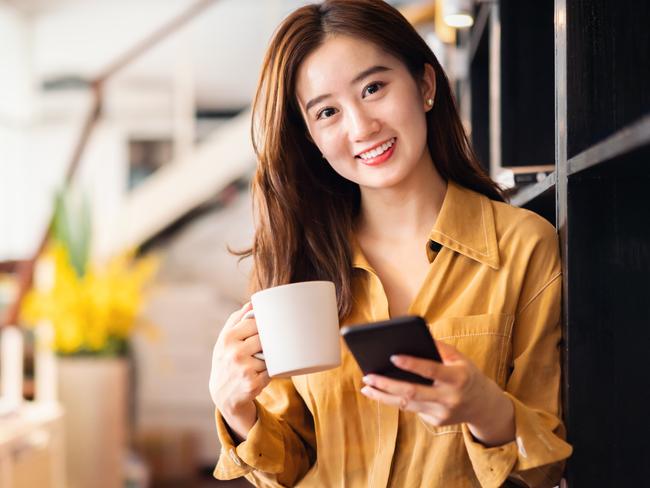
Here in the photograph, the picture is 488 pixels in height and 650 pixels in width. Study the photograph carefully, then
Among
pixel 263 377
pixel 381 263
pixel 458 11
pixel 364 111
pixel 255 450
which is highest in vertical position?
pixel 458 11

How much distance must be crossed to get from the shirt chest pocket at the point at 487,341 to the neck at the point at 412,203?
0.21 m

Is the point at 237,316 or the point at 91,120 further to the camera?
the point at 91,120

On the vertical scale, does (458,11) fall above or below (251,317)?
above

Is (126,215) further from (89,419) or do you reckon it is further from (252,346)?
(252,346)

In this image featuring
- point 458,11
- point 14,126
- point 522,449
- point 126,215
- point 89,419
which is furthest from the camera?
point 14,126

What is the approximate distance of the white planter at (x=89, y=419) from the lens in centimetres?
329

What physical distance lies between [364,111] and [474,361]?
371 millimetres

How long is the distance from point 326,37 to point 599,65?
1.36 ft

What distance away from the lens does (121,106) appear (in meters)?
4.70

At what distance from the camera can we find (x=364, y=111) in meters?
1.08

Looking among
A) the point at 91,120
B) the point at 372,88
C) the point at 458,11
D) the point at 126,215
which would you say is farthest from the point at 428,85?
the point at 126,215

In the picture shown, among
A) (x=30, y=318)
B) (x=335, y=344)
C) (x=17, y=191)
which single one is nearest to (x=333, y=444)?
(x=335, y=344)

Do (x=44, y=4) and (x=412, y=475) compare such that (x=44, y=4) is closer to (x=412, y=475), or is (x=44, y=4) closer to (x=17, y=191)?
(x=17, y=191)

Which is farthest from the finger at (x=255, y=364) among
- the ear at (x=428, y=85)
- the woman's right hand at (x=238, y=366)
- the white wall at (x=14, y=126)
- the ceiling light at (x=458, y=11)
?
the white wall at (x=14, y=126)
